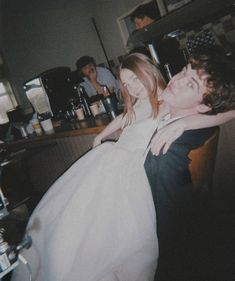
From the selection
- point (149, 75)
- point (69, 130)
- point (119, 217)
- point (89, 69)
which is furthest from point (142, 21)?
point (119, 217)

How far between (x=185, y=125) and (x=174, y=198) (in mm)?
394

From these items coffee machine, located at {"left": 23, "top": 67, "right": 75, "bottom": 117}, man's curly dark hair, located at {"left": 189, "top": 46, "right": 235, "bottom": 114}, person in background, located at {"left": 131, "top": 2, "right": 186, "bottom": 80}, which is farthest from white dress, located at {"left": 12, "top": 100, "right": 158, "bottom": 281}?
coffee machine, located at {"left": 23, "top": 67, "right": 75, "bottom": 117}

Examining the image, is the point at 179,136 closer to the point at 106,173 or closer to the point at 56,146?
the point at 106,173

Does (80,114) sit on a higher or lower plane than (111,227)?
higher

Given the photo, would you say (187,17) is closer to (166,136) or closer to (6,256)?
(166,136)

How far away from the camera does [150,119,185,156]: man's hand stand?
1520 millimetres

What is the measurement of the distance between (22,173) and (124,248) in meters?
1.87

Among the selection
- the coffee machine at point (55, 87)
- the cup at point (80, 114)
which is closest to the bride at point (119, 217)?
the cup at point (80, 114)

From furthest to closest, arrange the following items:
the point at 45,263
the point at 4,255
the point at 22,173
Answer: the point at 22,173 < the point at 45,263 < the point at 4,255

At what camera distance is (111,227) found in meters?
1.74

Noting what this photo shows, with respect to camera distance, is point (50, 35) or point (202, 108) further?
point (50, 35)

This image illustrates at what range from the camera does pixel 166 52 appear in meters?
2.10

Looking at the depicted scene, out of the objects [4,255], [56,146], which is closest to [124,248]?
[4,255]

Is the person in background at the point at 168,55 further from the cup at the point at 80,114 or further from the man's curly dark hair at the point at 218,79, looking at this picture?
the cup at the point at 80,114
